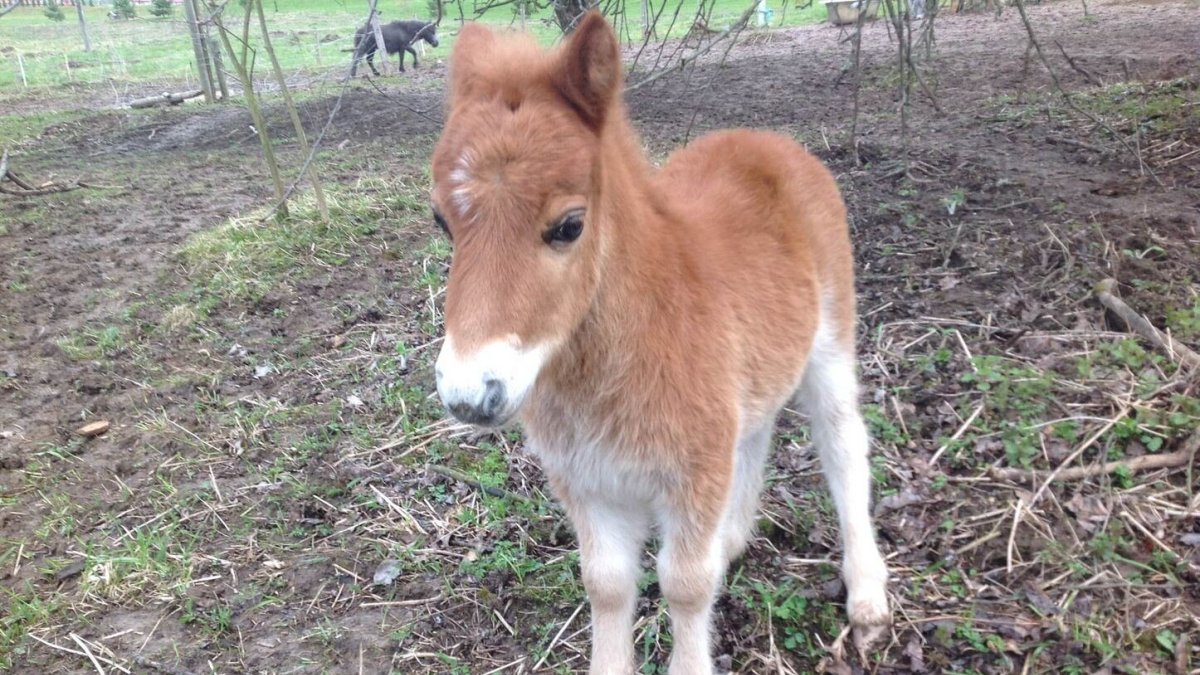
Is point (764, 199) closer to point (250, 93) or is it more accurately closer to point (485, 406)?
point (485, 406)

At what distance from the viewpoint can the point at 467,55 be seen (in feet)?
7.75

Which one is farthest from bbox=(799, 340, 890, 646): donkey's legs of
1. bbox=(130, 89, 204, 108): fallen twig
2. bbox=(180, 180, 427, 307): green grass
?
bbox=(130, 89, 204, 108): fallen twig

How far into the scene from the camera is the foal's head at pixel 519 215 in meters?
1.80

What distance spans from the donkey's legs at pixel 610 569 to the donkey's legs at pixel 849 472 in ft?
2.64

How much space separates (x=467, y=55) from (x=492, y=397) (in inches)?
44.8

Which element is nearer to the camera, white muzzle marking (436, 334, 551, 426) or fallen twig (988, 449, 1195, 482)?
white muzzle marking (436, 334, 551, 426)

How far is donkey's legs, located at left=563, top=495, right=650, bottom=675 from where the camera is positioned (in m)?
2.56

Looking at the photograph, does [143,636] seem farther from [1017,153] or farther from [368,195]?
[1017,153]

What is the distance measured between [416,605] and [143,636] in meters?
1.04

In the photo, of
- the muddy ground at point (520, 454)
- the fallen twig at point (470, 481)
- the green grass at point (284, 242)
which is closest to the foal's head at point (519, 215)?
the muddy ground at point (520, 454)

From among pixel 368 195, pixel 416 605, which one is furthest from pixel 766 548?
pixel 368 195

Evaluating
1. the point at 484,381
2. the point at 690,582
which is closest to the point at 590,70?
the point at 484,381

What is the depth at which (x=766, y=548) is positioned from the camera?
10.9 ft

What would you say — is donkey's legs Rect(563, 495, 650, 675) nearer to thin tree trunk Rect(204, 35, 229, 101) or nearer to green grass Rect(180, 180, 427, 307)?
green grass Rect(180, 180, 427, 307)
